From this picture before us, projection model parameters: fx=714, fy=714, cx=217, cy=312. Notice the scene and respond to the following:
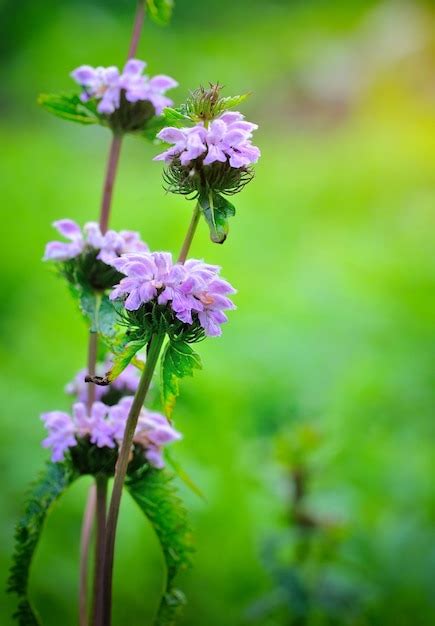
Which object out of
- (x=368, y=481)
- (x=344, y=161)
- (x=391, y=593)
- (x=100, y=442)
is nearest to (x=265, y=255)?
(x=344, y=161)

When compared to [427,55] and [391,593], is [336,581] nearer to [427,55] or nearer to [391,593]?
[391,593]

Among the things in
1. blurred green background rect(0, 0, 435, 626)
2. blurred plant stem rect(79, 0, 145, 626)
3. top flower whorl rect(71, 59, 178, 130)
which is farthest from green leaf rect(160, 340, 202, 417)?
blurred green background rect(0, 0, 435, 626)

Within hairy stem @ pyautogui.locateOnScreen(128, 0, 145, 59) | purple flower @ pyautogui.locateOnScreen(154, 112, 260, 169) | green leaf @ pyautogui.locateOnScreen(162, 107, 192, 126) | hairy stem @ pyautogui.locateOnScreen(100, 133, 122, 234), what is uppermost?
hairy stem @ pyautogui.locateOnScreen(128, 0, 145, 59)

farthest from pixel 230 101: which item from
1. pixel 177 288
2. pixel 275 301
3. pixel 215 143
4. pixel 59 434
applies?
pixel 275 301

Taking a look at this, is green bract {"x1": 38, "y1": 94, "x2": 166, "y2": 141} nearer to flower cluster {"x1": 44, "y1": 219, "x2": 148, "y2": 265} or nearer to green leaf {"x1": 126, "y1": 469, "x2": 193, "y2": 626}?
flower cluster {"x1": 44, "y1": 219, "x2": 148, "y2": 265}

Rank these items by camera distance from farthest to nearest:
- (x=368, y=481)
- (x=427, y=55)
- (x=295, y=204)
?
(x=427, y=55) < (x=295, y=204) < (x=368, y=481)

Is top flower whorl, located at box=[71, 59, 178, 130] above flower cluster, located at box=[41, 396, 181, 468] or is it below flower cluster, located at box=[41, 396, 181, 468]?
above

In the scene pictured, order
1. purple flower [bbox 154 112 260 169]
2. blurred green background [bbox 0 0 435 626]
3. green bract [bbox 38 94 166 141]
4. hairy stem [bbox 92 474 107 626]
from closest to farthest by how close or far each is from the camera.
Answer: purple flower [bbox 154 112 260 169] < hairy stem [bbox 92 474 107 626] < green bract [bbox 38 94 166 141] < blurred green background [bbox 0 0 435 626]
